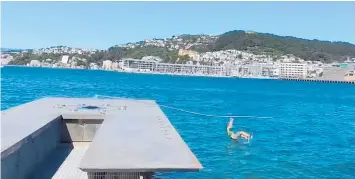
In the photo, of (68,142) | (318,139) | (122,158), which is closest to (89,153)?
(122,158)

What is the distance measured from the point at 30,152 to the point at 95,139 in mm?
2359

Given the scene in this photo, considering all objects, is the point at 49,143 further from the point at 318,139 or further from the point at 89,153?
the point at 318,139

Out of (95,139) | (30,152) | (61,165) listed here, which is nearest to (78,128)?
(61,165)

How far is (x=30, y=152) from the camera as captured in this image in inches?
428

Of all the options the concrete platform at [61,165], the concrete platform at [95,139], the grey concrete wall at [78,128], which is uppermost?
the concrete platform at [95,139]

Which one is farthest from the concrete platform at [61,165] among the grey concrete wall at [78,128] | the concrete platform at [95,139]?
the grey concrete wall at [78,128]

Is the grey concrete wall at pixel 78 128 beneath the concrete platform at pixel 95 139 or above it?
beneath

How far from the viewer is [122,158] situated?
25.7ft

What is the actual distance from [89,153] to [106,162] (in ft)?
1.97

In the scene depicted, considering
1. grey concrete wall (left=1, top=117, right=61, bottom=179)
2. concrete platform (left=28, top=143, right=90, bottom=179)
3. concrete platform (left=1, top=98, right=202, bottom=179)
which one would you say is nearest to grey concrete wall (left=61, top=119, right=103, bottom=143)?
concrete platform (left=1, top=98, right=202, bottom=179)

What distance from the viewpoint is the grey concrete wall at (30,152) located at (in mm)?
8789

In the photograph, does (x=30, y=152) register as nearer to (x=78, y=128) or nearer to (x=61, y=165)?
(x=61, y=165)

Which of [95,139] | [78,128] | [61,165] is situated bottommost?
[61,165]

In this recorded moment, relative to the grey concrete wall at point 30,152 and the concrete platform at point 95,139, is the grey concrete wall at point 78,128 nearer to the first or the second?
the concrete platform at point 95,139
